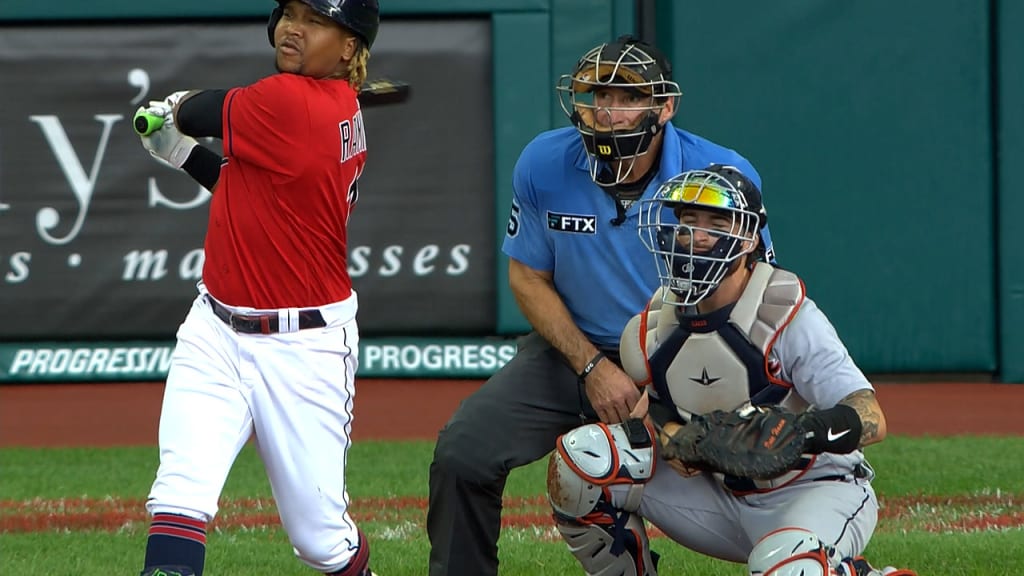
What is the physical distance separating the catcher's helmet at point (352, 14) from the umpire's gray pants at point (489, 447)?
4.24 ft

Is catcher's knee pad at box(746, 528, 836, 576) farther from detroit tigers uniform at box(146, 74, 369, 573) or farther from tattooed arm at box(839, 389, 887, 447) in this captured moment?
detroit tigers uniform at box(146, 74, 369, 573)

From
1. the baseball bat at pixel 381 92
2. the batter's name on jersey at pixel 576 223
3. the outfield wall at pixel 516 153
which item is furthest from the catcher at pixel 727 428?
the outfield wall at pixel 516 153

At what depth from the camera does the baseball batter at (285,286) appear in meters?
4.58

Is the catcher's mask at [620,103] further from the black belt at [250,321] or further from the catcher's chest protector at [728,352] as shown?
the black belt at [250,321]

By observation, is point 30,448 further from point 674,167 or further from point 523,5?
point 674,167

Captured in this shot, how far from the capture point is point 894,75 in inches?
437

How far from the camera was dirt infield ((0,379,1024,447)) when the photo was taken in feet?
32.0

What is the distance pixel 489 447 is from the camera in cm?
508

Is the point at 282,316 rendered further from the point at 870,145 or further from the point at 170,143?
the point at 870,145

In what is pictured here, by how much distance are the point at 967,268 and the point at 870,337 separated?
0.86 metres

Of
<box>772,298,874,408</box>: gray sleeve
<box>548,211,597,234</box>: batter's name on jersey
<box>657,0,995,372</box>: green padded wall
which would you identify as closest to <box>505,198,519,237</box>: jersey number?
<box>548,211,597,234</box>: batter's name on jersey

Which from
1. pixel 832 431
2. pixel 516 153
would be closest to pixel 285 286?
pixel 832 431

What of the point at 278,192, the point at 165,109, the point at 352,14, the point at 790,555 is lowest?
the point at 790,555

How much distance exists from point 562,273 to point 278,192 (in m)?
1.20
